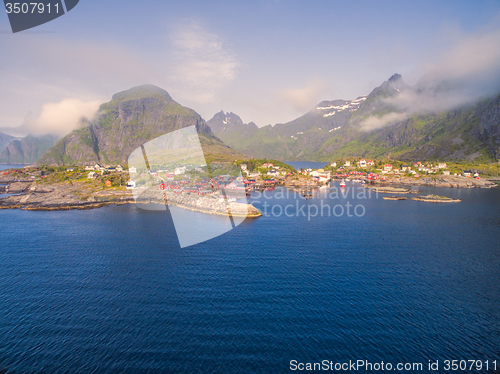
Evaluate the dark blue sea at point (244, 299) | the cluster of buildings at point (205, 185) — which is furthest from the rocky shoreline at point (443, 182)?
the dark blue sea at point (244, 299)

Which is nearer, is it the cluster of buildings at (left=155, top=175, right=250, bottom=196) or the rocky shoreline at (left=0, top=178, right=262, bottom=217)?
the rocky shoreline at (left=0, top=178, right=262, bottom=217)

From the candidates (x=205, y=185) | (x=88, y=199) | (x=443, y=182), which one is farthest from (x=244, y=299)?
(x=443, y=182)

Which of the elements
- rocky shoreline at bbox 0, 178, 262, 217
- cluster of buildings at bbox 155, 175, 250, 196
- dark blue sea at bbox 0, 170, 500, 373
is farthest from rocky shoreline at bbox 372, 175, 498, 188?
rocky shoreline at bbox 0, 178, 262, 217

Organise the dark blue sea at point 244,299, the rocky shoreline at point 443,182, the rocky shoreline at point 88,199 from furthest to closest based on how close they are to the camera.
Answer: the rocky shoreline at point 443,182 < the rocky shoreline at point 88,199 < the dark blue sea at point 244,299

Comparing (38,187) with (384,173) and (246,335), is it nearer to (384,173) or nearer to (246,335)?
(246,335)

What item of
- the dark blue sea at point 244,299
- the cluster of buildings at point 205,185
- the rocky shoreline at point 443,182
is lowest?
the rocky shoreline at point 443,182

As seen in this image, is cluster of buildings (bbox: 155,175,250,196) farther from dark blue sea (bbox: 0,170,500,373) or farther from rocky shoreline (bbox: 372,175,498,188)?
rocky shoreline (bbox: 372,175,498,188)

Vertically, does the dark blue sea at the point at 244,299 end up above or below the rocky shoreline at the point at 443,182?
above

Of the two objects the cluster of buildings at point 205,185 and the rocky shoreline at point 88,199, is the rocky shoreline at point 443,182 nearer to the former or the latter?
the cluster of buildings at point 205,185
